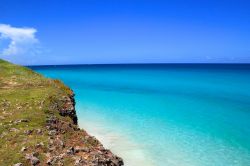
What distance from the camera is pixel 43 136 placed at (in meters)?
12.2

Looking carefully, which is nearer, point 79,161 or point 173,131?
point 79,161

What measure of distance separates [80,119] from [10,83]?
12256mm

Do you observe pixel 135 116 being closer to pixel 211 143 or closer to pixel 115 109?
pixel 115 109

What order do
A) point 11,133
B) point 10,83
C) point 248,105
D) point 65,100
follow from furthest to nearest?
point 248,105
point 10,83
point 65,100
point 11,133

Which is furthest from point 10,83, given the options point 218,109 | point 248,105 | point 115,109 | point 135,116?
point 248,105

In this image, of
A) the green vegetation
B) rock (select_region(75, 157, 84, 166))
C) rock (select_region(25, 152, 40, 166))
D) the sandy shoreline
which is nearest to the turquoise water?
the sandy shoreline

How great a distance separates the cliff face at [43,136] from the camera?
10352 mm

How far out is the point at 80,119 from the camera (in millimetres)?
36812

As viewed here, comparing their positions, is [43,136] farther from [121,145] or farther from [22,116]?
[121,145]

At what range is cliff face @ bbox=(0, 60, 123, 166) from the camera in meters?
10.4

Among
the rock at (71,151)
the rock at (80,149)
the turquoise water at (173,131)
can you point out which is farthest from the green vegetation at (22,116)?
the turquoise water at (173,131)

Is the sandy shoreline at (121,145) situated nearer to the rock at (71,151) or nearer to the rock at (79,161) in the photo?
the rock at (71,151)

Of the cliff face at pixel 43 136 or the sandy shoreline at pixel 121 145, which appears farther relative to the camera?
the sandy shoreline at pixel 121 145

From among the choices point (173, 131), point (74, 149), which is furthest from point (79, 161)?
point (173, 131)
